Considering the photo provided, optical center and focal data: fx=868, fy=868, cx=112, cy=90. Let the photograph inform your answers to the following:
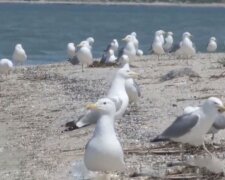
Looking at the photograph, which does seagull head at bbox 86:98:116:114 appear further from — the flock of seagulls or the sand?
the sand

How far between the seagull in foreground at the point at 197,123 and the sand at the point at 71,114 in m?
0.33

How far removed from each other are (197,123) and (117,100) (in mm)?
1492

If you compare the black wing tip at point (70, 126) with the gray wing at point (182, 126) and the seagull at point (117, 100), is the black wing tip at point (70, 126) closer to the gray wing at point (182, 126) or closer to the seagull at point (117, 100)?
the seagull at point (117, 100)

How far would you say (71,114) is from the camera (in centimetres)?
1321

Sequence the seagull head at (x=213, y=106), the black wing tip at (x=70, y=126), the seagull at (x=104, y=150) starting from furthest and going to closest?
the black wing tip at (x=70, y=126) < the seagull head at (x=213, y=106) < the seagull at (x=104, y=150)

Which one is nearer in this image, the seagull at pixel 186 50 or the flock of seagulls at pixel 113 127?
the flock of seagulls at pixel 113 127

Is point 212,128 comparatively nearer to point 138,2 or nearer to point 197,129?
point 197,129

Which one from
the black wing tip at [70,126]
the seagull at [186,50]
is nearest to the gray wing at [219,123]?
the black wing tip at [70,126]

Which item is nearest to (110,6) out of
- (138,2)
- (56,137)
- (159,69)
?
(138,2)

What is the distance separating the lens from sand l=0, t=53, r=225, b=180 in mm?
9648

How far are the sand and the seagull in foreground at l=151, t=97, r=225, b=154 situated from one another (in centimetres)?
33

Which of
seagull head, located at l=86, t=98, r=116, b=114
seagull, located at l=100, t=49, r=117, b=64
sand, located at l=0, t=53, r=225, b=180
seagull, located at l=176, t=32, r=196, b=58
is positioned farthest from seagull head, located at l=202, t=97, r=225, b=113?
seagull, located at l=176, t=32, r=196, b=58

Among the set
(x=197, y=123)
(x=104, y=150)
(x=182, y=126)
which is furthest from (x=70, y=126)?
(x=104, y=150)

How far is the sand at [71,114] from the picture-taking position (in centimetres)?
965
